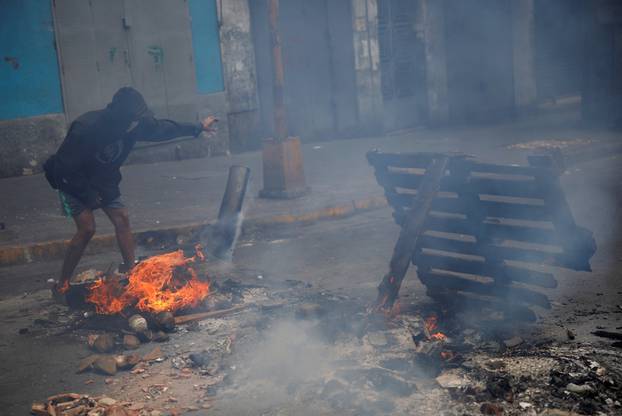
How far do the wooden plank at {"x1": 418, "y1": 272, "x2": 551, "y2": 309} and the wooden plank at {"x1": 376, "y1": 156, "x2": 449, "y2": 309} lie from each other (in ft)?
1.28

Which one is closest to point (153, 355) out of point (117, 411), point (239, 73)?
point (117, 411)

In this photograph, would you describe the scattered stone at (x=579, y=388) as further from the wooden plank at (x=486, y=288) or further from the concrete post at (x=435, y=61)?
the concrete post at (x=435, y=61)

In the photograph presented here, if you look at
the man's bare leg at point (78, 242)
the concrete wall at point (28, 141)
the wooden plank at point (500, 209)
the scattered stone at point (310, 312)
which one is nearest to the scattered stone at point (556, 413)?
the wooden plank at point (500, 209)

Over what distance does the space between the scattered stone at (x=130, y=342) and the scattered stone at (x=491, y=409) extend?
8.19 ft

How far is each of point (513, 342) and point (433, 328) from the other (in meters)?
0.59

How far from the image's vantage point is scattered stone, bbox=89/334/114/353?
16.8 feet

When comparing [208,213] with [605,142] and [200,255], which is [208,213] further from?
[605,142]

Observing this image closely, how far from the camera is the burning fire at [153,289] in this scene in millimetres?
5613

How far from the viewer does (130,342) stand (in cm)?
516

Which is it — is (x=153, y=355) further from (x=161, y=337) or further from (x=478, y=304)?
(x=478, y=304)

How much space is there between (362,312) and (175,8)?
9230 millimetres

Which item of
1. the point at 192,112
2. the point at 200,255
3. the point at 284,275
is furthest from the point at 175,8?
the point at 284,275

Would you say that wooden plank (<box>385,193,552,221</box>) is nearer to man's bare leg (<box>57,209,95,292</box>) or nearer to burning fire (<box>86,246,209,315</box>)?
burning fire (<box>86,246,209,315</box>)

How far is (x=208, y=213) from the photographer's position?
8938 millimetres
